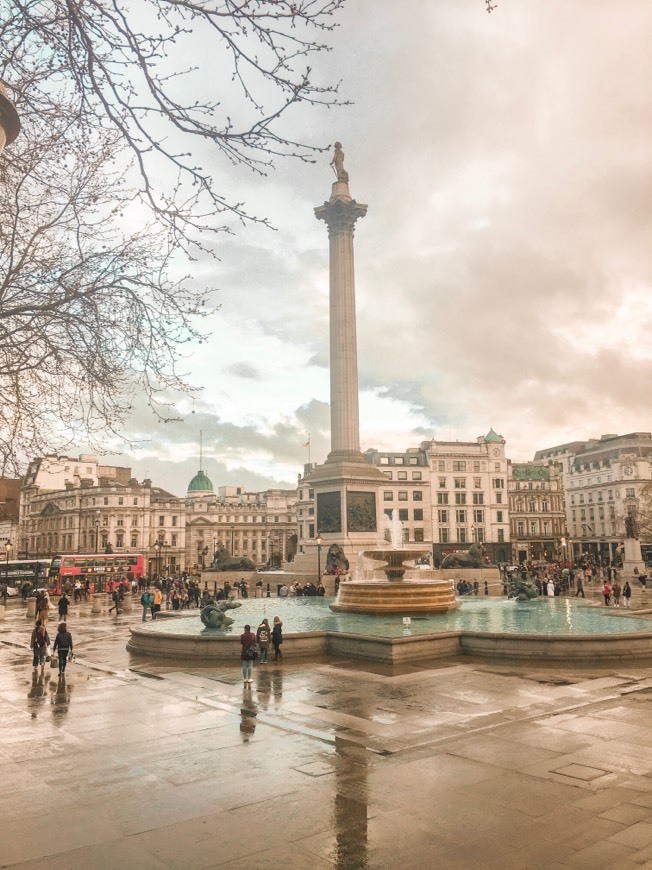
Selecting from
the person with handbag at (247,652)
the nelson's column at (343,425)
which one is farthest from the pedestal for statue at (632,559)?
the person with handbag at (247,652)

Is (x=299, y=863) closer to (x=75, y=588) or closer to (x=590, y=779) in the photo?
(x=590, y=779)

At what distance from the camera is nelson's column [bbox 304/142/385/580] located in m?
48.8

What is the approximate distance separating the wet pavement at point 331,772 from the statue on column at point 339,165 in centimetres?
4839

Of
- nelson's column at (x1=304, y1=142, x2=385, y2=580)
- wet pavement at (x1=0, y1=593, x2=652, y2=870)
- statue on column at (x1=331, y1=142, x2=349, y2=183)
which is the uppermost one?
statue on column at (x1=331, y1=142, x2=349, y2=183)

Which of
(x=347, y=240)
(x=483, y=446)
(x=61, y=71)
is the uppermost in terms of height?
(x=347, y=240)

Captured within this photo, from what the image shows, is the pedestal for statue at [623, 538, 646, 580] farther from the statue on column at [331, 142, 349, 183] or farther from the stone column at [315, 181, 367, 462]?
the statue on column at [331, 142, 349, 183]

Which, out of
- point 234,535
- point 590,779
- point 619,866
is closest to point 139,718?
point 590,779

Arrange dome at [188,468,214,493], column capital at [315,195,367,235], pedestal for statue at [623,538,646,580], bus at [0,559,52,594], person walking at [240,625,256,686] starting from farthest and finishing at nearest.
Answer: dome at [188,468,214,493] < pedestal for statue at [623,538,646,580] < bus at [0,559,52,594] < column capital at [315,195,367,235] < person walking at [240,625,256,686]

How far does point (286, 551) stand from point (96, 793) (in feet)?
431

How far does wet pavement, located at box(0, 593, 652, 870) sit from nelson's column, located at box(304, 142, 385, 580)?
32563 millimetres

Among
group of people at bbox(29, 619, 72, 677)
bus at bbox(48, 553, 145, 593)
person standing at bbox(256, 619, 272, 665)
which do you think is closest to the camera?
group of people at bbox(29, 619, 72, 677)

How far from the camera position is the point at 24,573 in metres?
58.0

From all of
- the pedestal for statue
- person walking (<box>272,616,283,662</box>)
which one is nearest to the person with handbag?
person walking (<box>272,616,283,662</box>)

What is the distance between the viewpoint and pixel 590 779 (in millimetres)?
8750
